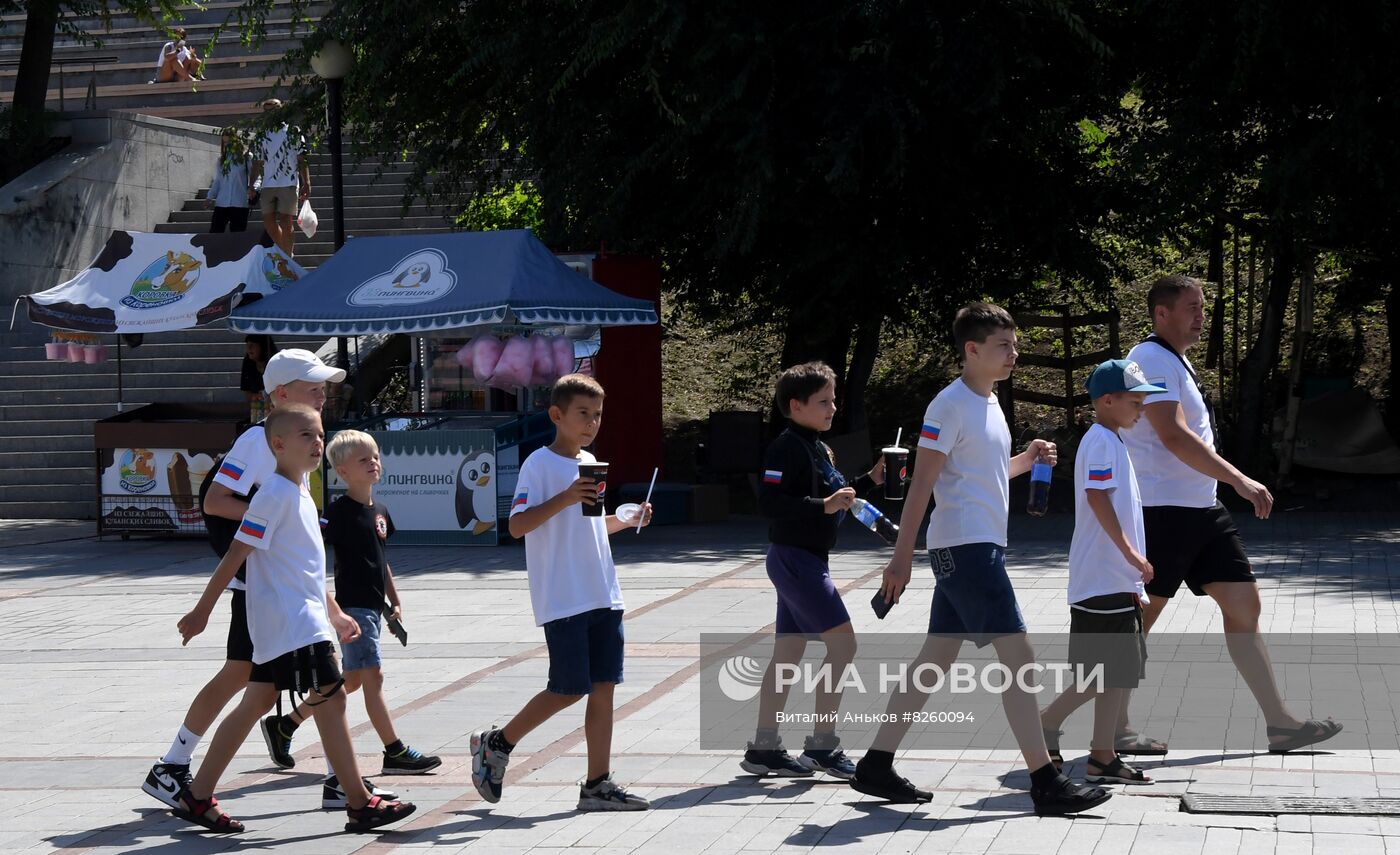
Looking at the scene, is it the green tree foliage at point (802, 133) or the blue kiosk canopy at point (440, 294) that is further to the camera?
the green tree foliage at point (802, 133)

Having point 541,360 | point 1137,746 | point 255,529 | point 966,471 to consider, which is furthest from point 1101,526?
point 541,360

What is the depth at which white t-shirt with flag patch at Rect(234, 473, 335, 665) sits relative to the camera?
554cm

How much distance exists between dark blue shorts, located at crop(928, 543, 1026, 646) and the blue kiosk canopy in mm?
9170

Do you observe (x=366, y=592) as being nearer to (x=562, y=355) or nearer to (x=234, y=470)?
(x=234, y=470)

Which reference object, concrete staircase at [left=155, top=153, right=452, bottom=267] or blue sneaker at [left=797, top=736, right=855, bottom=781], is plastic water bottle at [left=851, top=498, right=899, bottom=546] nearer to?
blue sneaker at [left=797, top=736, right=855, bottom=781]

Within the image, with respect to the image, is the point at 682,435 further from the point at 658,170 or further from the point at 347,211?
the point at 347,211

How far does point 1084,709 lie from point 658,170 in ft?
33.8

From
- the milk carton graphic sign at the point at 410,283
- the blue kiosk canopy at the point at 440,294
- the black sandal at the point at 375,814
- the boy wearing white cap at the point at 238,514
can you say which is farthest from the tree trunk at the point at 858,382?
the black sandal at the point at 375,814

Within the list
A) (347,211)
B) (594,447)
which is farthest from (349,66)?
(347,211)

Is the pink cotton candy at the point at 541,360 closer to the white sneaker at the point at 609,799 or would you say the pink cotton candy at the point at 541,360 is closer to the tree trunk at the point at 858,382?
the tree trunk at the point at 858,382

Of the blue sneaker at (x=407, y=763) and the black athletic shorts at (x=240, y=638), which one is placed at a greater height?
the black athletic shorts at (x=240, y=638)

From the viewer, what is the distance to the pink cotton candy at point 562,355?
592 inches

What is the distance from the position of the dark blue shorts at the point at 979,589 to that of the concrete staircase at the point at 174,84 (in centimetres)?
2329

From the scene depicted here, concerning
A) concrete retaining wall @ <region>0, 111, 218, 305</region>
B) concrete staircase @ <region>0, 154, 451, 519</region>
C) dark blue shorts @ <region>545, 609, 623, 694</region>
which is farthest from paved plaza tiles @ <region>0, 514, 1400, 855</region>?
concrete retaining wall @ <region>0, 111, 218, 305</region>
